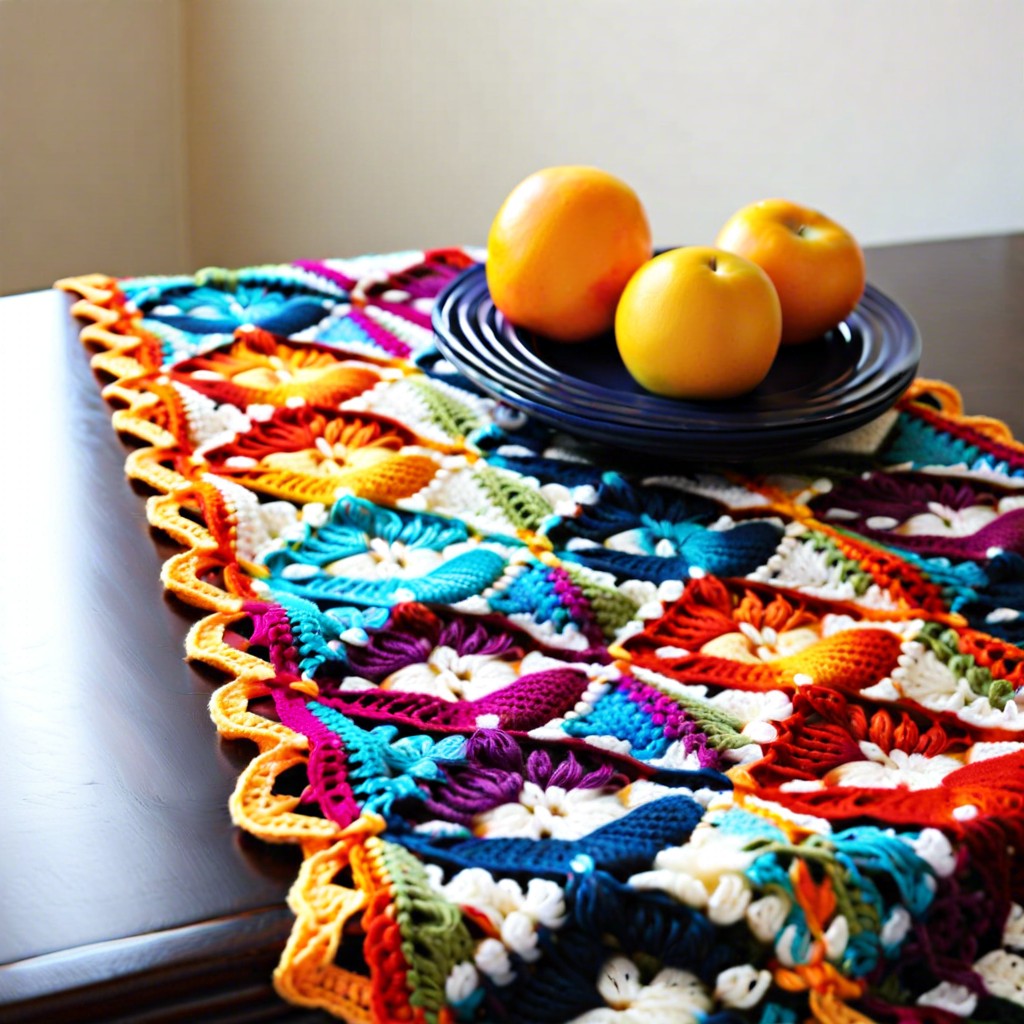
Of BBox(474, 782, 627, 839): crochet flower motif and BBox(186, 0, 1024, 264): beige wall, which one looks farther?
BBox(186, 0, 1024, 264): beige wall

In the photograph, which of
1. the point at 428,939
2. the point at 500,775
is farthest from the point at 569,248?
the point at 428,939

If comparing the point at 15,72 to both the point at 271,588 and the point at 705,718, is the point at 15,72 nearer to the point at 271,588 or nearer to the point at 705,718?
the point at 271,588

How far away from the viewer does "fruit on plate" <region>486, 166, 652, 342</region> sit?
86cm

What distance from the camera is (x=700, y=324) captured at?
787 millimetres

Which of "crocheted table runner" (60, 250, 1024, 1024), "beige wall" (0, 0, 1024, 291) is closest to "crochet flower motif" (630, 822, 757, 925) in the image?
"crocheted table runner" (60, 250, 1024, 1024)

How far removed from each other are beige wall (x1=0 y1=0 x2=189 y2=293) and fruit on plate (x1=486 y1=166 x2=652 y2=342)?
1.54m

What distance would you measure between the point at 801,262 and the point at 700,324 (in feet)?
0.41

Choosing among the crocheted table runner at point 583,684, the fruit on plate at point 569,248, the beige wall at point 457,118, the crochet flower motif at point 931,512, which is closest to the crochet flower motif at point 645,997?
the crocheted table runner at point 583,684

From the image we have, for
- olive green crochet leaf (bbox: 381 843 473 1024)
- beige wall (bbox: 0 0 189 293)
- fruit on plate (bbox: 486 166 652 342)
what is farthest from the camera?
beige wall (bbox: 0 0 189 293)

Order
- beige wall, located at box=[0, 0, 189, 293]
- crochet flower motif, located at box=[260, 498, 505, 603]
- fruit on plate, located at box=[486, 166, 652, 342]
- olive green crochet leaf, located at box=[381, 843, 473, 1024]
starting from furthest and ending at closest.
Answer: beige wall, located at box=[0, 0, 189, 293], fruit on plate, located at box=[486, 166, 652, 342], crochet flower motif, located at box=[260, 498, 505, 603], olive green crochet leaf, located at box=[381, 843, 473, 1024]

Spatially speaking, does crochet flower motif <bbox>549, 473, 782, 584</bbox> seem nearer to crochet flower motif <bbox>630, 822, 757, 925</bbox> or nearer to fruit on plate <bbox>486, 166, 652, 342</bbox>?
fruit on plate <bbox>486, 166, 652, 342</bbox>

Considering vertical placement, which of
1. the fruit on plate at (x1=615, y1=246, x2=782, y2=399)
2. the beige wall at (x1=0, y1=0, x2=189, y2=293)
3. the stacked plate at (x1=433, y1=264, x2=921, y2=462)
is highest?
the fruit on plate at (x1=615, y1=246, x2=782, y2=399)

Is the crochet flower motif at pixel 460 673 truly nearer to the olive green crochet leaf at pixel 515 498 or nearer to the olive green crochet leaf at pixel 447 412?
the olive green crochet leaf at pixel 515 498

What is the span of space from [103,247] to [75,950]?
2.11 m
